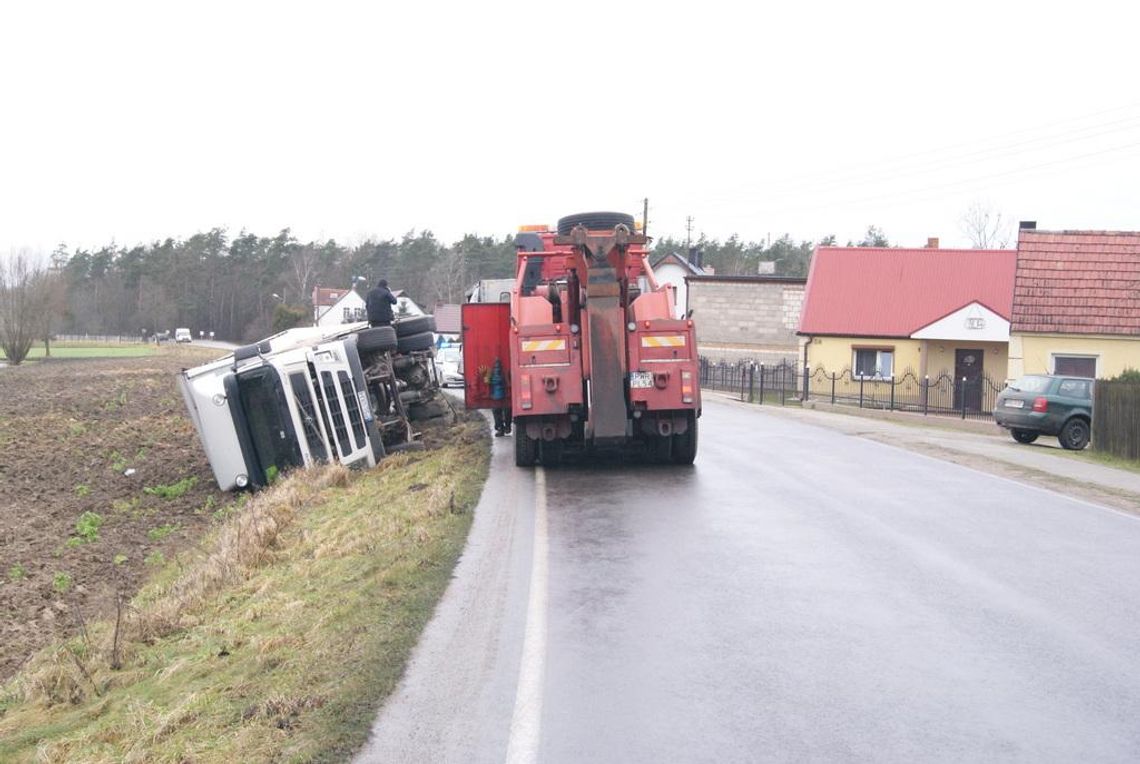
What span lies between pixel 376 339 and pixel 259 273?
348 feet

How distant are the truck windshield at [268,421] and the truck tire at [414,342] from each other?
5784 mm

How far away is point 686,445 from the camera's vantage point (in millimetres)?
15859

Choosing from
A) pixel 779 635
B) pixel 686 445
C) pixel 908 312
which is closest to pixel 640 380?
pixel 686 445

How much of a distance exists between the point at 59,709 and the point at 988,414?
34.8m

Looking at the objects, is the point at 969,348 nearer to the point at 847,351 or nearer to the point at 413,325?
the point at 847,351

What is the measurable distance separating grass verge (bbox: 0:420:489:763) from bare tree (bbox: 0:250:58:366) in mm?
68891

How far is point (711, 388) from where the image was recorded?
5131 centimetres

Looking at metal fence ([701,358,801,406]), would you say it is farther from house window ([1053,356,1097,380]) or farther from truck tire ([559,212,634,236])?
truck tire ([559,212,634,236])

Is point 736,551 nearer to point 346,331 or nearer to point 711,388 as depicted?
point 346,331

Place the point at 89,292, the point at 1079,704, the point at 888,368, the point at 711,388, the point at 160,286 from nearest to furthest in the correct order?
the point at 1079,704 → the point at 888,368 → the point at 711,388 → the point at 160,286 → the point at 89,292

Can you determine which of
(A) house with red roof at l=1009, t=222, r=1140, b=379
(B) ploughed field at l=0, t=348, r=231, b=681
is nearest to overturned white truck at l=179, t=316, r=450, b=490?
(B) ploughed field at l=0, t=348, r=231, b=681

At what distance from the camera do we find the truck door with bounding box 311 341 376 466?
1841 cm

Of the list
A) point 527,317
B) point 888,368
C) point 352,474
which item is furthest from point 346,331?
point 888,368

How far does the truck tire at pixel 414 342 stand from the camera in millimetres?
23859
